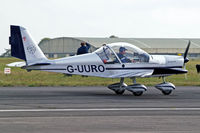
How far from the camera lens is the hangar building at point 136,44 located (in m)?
105

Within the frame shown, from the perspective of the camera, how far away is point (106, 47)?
19.7m

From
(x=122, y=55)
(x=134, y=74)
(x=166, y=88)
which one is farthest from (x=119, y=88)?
(x=166, y=88)

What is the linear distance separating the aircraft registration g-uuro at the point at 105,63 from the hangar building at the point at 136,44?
80.8 meters

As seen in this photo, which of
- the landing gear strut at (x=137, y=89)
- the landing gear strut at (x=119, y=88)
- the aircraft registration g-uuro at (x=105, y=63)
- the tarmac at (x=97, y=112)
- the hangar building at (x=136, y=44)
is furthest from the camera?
the hangar building at (x=136, y=44)

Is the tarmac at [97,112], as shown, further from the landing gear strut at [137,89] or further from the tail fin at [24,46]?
the tail fin at [24,46]

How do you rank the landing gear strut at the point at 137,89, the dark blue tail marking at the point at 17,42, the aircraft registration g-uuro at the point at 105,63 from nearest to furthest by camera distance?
the landing gear strut at the point at 137,89
the aircraft registration g-uuro at the point at 105,63
the dark blue tail marking at the point at 17,42

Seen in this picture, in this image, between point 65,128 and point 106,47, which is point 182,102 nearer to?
point 106,47

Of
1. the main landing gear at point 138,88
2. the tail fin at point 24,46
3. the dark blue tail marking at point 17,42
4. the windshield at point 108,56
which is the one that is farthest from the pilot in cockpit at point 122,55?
the dark blue tail marking at point 17,42

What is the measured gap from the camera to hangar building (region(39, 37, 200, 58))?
105m

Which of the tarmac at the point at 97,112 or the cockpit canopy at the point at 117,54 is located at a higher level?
the cockpit canopy at the point at 117,54

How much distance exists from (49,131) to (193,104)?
→ 6.77 m

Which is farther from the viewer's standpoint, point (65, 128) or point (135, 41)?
point (135, 41)

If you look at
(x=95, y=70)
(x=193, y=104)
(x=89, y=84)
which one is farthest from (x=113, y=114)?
(x=89, y=84)

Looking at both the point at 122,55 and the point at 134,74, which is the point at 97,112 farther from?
the point at 122,55
